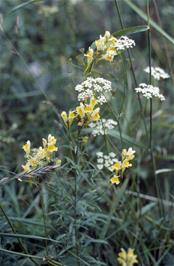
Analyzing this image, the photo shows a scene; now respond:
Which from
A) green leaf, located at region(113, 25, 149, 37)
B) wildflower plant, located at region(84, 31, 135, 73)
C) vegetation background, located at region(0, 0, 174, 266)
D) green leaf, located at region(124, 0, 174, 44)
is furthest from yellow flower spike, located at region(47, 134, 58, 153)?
green leaf, located at region(124, 0, 174, 44)

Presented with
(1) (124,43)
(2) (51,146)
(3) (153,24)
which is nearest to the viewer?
(2) (51,146)

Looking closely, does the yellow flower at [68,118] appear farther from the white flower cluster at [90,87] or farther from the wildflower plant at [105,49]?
the wildflower plant at [105,49]

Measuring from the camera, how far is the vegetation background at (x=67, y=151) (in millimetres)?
1455

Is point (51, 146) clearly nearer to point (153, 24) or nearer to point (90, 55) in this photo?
point (90, 55)

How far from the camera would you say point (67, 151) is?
5.82ft

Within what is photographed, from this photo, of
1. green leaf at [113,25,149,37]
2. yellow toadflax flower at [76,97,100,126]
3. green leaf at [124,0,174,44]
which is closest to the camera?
yellow toadflax flower at [76,97,100,126]

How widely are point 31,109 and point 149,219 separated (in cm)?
106

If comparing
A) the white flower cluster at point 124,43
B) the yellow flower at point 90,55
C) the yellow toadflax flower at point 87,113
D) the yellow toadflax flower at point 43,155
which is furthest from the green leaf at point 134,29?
the yellow toadflax flower at point 43,155

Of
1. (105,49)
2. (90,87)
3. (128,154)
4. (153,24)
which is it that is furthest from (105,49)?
(153,24)

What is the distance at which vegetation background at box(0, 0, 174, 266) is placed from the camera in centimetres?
146

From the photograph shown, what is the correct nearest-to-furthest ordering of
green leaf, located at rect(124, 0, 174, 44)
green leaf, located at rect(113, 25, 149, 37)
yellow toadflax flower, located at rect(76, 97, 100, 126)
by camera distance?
yellow toadflax flower, located at rect(76, 97, 100, 126) → green leaf, located at rect(113, 25, 149, 37) → green leaf, located at rect(124, 0, 174, 44)

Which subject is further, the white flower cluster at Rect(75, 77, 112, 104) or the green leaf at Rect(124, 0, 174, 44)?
the green leaf at Rect(124, 0, 174, 44)

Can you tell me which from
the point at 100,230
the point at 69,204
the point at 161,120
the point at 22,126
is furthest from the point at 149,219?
the point at 22,126

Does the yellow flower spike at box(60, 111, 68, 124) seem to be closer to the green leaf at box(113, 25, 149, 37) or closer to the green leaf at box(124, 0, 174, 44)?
the green leaf at box(113, 25, 149, 37)
